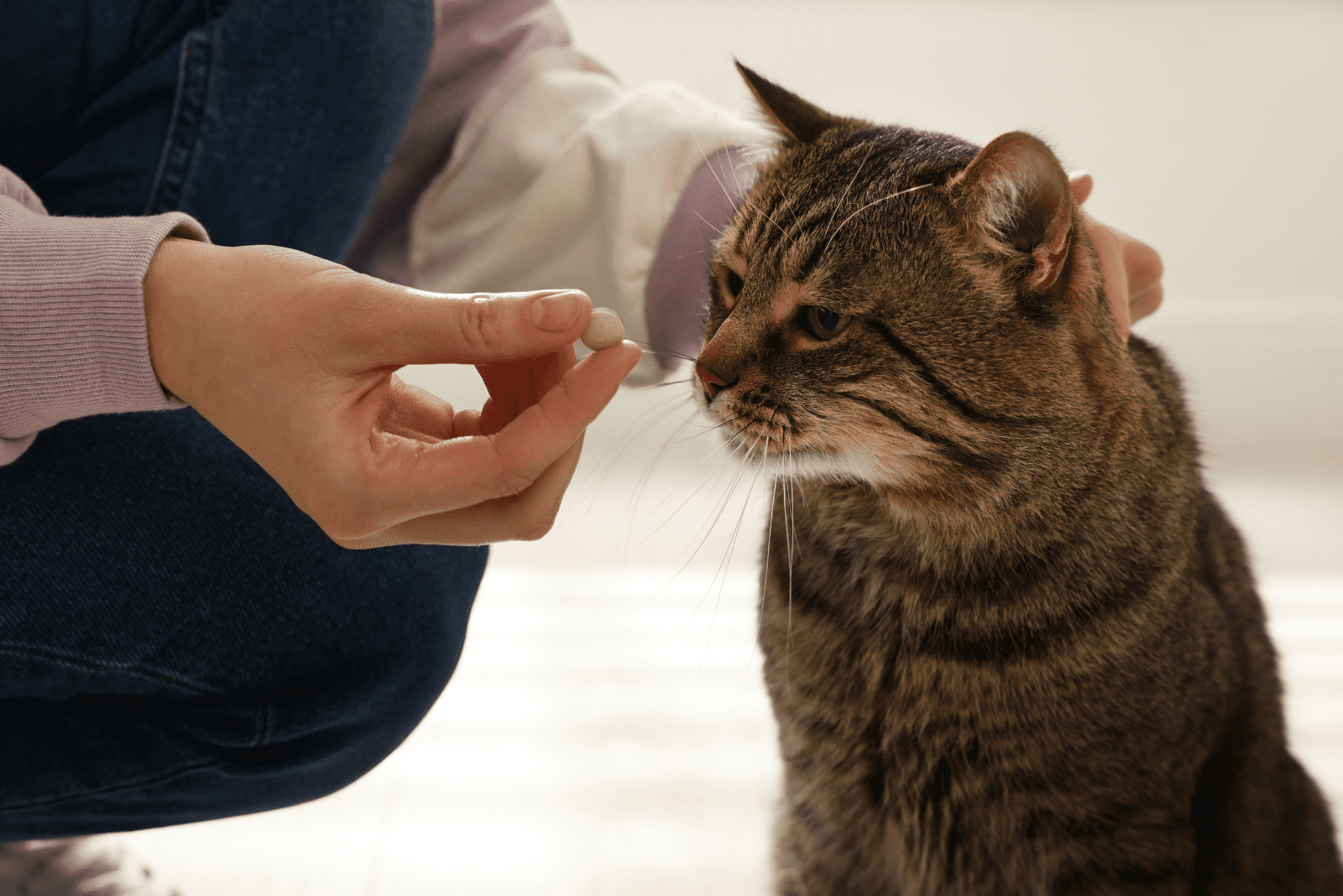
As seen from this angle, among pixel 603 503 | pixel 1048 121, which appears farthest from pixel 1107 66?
pixel 603 503

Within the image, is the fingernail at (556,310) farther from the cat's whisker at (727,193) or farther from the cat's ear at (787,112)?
the cat's ear at (787,112)

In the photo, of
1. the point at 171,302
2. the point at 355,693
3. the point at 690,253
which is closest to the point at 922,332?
the point at 690,253

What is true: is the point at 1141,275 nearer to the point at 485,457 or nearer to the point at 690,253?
the point at 690,253

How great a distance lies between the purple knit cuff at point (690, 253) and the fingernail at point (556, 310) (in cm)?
45

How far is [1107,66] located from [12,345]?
198 cm

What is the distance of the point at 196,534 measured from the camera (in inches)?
37.3

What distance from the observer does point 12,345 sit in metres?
0.75

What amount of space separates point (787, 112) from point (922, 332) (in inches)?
11.9

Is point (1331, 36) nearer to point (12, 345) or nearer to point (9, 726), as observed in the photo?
point (12, 345)

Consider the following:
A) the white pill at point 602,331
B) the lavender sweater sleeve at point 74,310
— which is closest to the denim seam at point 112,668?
the lavender sweater sleeve at point 74,310

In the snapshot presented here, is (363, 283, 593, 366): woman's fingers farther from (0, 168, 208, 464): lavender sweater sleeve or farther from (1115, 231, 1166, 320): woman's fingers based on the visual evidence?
(1115, 231, 1166, 320): woman's fingers

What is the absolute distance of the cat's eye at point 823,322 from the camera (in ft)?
2.58

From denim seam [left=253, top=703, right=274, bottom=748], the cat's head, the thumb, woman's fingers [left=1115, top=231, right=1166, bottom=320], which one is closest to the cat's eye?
the cat's head

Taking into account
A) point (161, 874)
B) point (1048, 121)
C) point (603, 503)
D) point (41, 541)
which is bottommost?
point (161, 874)
